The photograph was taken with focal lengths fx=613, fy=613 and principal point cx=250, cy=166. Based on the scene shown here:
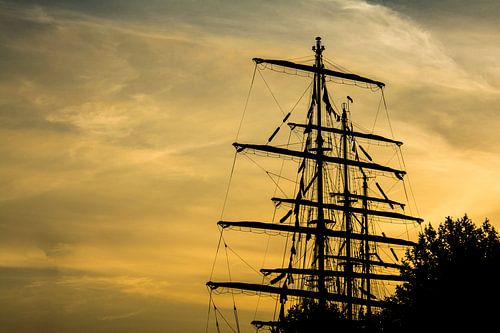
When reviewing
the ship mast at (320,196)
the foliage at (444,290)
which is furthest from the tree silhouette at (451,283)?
the ship mast at (320,196)

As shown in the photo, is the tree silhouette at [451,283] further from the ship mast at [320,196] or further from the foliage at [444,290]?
the ship mast at [320,196]

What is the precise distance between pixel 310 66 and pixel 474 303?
23279mm

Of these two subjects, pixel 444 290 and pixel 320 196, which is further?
pixel 320 196

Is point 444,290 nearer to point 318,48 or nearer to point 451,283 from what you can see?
point 451,283

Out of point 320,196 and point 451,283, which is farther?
point 320,196

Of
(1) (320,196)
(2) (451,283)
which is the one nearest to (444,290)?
(2) (451,283)

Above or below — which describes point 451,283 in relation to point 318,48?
below

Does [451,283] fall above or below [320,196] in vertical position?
below

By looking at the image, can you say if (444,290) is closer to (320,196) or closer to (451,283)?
(451,283)

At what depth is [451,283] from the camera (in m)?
43.2

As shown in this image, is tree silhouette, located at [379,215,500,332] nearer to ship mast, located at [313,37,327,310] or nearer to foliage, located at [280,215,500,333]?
foliage, located at [280,215,500,333]

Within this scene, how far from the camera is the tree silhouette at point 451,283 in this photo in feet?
137

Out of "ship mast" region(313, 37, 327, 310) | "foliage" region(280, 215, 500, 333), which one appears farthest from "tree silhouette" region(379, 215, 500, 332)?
"ship mast" region(313, 37, 327, 310)

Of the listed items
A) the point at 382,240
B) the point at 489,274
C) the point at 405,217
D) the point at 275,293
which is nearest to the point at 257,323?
the point at 275,293
